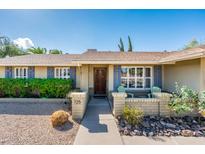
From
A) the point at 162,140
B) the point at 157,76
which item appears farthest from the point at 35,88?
the point at 162,140

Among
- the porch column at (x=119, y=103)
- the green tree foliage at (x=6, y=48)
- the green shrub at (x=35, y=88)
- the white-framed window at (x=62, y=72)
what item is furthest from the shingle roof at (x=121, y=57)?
the green tree foliage at (x=6, y=48)

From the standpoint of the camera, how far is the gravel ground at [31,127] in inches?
244

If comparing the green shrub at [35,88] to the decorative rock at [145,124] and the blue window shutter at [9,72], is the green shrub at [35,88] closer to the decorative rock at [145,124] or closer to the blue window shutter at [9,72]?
the blue window shutter at [9,72]

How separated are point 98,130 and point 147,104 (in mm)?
3068

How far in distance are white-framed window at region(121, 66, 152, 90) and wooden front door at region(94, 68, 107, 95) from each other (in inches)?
82.6

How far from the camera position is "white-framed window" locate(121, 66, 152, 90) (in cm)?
1341

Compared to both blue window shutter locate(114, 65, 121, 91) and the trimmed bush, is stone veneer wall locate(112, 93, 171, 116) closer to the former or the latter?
the trimmed bush
